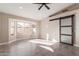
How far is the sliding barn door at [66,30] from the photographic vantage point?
6.08 meters

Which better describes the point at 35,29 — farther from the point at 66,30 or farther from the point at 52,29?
the point at 52,29

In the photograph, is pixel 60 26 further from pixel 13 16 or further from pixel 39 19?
pixel 13 16

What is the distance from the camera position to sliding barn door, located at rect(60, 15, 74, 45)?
6.08 m

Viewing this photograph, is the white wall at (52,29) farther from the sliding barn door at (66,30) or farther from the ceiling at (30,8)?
the ceiling at (30,8)

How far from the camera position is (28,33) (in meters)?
5.40

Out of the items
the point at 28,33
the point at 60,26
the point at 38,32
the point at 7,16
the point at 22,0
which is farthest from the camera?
the point at 60,26

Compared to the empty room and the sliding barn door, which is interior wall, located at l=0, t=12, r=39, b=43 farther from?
the sliding barn door

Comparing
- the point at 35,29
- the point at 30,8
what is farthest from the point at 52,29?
the point at 30,8

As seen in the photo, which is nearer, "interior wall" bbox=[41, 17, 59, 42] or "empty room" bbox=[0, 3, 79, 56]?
"empty room" bbox=[0, 3, 79, 56]

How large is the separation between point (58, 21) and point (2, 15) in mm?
3671

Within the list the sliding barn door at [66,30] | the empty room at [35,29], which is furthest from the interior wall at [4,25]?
the sliding barn door at [66,30]

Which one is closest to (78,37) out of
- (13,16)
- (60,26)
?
(60,26)

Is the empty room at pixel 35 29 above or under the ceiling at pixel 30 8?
under

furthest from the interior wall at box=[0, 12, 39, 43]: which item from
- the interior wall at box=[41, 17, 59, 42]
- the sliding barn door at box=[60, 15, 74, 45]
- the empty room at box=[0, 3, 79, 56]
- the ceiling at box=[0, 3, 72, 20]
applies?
the sliding barn door at box=[60, 15, 74, 45]
